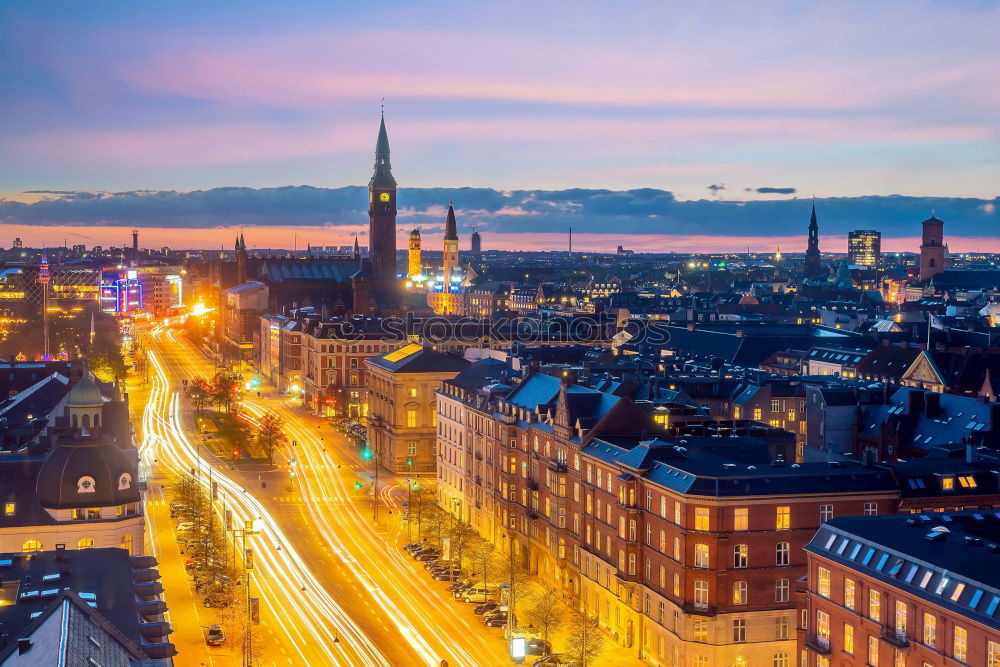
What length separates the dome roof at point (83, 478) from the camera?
272 feet

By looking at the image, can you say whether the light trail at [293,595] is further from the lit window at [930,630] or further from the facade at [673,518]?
the lit window at [930,630]

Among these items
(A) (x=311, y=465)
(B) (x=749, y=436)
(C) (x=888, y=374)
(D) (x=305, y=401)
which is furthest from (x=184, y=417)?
(B) (x=749, y=436)

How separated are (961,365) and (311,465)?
68715 mm

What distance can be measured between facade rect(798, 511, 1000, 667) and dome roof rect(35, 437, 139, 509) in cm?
4506

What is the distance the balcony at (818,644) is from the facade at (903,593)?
0.17ft

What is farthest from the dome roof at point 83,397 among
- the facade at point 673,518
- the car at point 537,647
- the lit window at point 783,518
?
the lit window at point 783,518

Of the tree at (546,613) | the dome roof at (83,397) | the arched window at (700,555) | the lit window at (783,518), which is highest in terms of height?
the dome roof at (83,397)

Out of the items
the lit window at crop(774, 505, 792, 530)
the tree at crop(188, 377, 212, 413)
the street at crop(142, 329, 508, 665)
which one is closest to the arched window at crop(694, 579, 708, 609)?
the lit window at crop(774, 505, 792, 530)

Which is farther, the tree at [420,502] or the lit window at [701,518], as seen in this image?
the tree at [420,502]

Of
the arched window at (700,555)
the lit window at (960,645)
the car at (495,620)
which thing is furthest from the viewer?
the car at (495,620)

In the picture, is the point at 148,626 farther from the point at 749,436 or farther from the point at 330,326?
the point at 330,326

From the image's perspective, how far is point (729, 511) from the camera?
72.5 meters

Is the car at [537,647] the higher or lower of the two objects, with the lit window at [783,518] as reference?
lower

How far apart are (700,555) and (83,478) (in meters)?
40.4
